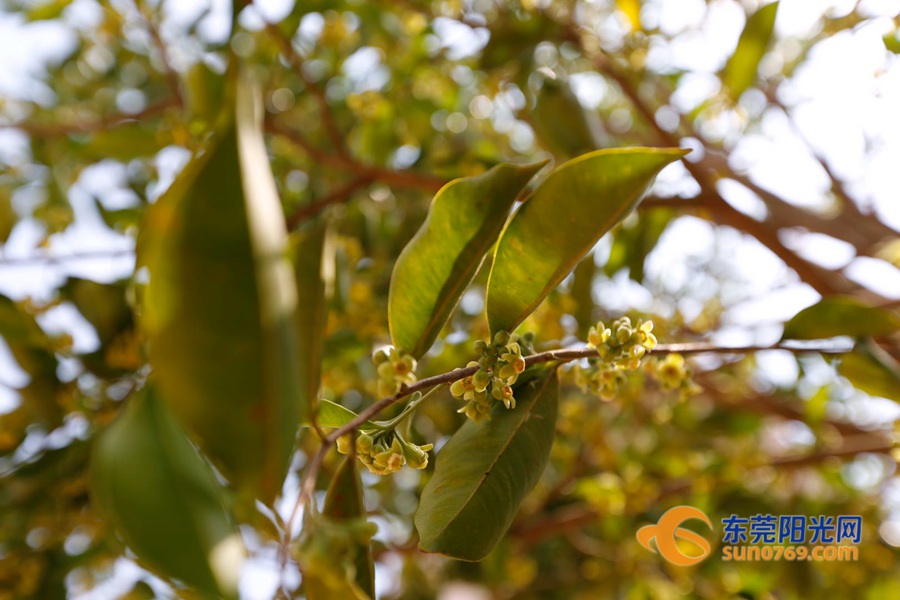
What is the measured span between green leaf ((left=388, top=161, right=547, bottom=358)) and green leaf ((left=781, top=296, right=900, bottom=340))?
0.61 m

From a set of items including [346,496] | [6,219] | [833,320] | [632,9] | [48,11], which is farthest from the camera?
[48,11]

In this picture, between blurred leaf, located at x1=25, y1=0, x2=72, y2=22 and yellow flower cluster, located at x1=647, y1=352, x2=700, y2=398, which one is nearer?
yellow flower cluster, located at x1=647, y1=352, x2=700, y2=398

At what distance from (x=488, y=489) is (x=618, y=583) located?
2.19 m

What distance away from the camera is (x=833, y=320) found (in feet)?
3.43

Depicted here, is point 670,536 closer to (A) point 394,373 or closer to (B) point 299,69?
(A) point 394,373

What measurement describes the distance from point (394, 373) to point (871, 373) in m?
0.81

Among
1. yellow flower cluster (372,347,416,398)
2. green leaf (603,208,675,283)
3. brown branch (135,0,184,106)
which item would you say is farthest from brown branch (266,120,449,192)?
yellow flower cluster (372,347,416,398)

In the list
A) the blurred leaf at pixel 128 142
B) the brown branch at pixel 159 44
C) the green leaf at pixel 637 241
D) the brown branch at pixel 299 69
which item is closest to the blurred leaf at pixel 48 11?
the brown branch at pixel 159 44

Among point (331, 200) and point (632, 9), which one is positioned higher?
point (632, 9)

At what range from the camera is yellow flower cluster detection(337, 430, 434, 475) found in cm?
70

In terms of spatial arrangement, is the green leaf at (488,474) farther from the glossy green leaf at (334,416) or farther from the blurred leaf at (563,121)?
the blurred leaf at (563,121)

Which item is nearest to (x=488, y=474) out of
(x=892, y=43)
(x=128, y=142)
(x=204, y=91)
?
(x=204, y=91)

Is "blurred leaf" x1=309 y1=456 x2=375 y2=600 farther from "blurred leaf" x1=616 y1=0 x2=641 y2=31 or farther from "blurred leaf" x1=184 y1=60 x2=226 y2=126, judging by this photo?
"blurred leaf" x1=616 y1=0 x2=641 y2=31

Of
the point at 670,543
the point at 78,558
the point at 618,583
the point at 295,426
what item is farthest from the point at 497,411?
the point at 618,583
